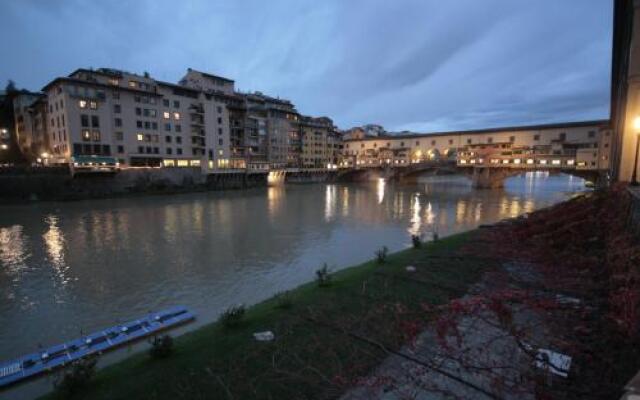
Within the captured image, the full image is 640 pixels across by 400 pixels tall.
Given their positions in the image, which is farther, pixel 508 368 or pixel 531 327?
pixel 531 327

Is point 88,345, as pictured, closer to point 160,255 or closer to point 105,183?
point 160,255

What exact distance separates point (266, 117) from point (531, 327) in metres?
78.5

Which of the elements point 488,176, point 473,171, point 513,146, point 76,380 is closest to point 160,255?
point 76,380

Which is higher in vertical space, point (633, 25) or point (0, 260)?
point (633, 25)

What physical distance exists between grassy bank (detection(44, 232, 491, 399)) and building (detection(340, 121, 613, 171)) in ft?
175

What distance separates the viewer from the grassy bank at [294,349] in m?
4.95

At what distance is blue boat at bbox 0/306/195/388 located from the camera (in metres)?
7.00

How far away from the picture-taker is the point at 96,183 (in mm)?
43625

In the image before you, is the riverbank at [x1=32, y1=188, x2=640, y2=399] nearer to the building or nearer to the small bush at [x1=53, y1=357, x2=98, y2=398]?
the small bush at [x1=53, y1=357, x2=98, y2=398]

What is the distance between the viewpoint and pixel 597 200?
13688mm

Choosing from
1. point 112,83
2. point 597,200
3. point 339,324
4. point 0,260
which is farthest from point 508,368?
point 112,83

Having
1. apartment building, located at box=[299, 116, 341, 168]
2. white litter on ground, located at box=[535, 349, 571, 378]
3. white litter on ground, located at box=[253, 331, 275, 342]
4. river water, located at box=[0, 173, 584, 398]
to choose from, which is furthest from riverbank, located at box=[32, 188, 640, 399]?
apartment building, located at box=[299, 116, 341, 168]

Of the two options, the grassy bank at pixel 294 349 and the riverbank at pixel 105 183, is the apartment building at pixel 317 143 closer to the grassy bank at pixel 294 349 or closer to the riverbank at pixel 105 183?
the riverbank at pixel 105 183

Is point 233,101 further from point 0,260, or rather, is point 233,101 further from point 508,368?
point 508,368
